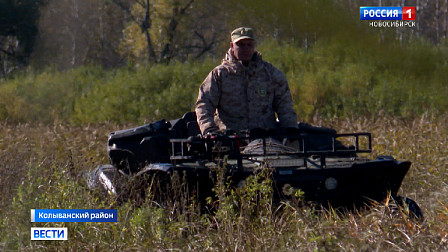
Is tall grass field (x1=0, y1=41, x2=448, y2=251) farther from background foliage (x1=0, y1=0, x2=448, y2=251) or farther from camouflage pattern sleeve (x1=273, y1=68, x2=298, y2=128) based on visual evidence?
camouflage pattern sleeve (x1=273, y1=68, x2=298, y2=128)

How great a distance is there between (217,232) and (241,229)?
202mm

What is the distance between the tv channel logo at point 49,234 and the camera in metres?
5.06

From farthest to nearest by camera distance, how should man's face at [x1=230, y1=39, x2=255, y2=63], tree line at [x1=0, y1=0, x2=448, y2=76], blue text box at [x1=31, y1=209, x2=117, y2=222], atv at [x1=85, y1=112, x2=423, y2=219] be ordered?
man's face at [x1=230, y1=39, x2=255, y2=63], atv at [x1=85, y1=112, x2=423, y2=219], blue text box at [x1=31, y1=209, x2=117, y2=222], tree line at [x1=0, y1=0, x2=448, y2=76]

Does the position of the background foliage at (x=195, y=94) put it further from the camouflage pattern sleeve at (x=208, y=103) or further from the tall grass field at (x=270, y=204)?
the camouflage pattern sleeve at (x=208, y=103)

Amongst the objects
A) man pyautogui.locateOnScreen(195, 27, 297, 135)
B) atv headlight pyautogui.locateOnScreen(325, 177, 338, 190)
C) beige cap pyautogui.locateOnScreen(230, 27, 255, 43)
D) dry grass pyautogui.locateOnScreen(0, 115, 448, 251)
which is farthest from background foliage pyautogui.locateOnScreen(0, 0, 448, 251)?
man pyautogui.locateOnScreen(195, 27, 297, 135)

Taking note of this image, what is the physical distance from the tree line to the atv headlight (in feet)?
3.84

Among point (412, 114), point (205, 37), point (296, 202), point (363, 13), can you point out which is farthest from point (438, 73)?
point (205, 37)

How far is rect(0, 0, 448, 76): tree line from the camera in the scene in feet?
10.6

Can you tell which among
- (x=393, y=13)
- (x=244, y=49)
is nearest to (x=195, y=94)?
(x=244, y=49)

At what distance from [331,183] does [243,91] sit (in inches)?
77.8

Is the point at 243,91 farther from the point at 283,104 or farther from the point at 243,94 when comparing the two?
the point at 283,104

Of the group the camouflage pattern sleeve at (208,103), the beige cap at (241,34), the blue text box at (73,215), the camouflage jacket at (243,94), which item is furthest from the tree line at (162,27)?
the blue text box at (73,215)

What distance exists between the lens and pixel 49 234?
508 cm

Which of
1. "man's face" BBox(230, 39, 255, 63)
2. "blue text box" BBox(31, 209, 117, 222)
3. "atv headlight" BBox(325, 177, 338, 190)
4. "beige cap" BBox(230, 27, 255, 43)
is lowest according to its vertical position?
"blue text box" BBox(31, 209, 117, 222)
